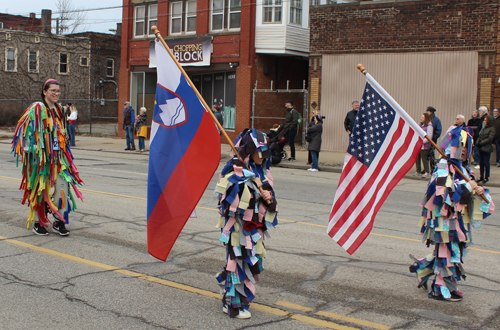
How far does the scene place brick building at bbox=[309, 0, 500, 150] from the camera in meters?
18.8

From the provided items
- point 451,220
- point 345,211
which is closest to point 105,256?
point 345,211

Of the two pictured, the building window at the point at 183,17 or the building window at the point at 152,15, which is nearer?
the building window at the point at 183,17

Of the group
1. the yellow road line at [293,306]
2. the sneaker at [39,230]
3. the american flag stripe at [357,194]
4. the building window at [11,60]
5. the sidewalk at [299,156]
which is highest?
the building window at [11,60]

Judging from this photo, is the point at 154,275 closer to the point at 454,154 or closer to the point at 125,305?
the point at 125,305

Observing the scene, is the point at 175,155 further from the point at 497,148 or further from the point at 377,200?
the point at 497,148

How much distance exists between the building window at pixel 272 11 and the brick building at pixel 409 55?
2.84 m

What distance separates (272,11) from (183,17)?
180 inches

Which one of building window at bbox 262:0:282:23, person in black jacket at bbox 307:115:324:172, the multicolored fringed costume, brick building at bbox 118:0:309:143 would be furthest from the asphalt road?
building window at bbox 262:0:282:23

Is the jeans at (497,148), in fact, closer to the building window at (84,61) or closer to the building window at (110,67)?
the building window at (110,67)

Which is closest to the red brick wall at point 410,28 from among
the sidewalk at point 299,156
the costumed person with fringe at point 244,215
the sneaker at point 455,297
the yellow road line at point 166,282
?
the sidewalk at point 299,156

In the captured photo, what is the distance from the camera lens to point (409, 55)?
19938mm

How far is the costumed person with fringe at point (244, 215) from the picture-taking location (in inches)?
175

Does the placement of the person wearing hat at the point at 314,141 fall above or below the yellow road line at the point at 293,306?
above

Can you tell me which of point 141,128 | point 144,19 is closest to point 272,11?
point 144,19
